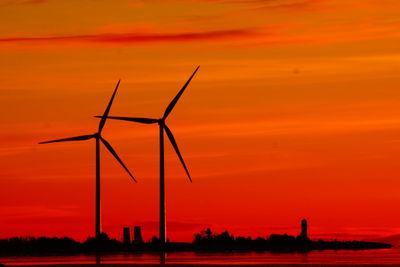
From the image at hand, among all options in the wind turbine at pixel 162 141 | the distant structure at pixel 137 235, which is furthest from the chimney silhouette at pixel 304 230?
the wind turbine at pixel 162 141

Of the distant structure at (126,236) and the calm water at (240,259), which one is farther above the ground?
the distant structure at (126,236)

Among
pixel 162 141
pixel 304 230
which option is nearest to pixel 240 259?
pixel 162 141

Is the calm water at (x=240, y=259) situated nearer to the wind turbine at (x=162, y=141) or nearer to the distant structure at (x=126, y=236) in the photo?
the wind turbine at (x=162, y=141)

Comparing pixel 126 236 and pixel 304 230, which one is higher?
pixel 304 230

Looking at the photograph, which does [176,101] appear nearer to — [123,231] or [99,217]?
[99,217]

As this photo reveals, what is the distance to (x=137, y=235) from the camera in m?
151

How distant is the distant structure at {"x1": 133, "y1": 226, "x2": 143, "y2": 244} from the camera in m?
149

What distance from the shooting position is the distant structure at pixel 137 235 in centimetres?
14875

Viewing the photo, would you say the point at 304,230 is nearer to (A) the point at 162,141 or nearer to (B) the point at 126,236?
(B) the point at 126,236

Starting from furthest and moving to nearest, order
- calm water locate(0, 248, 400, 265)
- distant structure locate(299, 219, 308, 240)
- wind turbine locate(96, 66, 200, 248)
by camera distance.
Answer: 1. distant structure locate(299, 219, 308, 240)
2. wind turbine locate(96, 66, 200, 248)
3. calm water locate(0, 248, 400, 265)

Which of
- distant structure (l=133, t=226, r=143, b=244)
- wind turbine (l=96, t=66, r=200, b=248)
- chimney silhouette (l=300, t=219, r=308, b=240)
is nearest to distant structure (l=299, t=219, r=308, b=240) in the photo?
chimney silhouette (l=300, t=219, r=308, b=240)

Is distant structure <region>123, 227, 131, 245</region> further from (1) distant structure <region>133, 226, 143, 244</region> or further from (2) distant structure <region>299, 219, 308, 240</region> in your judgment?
(2) distant structure <region>299, 219, 308, 240</region>

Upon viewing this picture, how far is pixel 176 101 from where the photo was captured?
12225 cm

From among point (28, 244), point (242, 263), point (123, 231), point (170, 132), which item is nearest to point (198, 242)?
point (123, 231)
